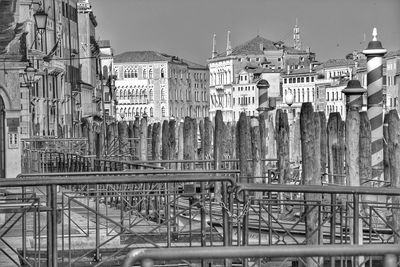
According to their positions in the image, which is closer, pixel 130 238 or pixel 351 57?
pixel 130 238

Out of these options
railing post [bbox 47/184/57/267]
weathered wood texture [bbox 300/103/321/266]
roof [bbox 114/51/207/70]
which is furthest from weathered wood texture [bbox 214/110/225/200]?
roof [bbox 114/51/207/70]

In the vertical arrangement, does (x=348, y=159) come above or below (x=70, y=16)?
below

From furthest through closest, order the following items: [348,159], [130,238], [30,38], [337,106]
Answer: [337,106], [30,38], [348,159], [130,238]

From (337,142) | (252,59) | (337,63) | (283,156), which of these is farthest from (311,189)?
(252,59)

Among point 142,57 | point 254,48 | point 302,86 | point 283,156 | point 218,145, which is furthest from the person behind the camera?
point 142,57

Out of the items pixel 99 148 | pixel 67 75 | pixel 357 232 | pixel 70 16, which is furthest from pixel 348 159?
pixel 70 16

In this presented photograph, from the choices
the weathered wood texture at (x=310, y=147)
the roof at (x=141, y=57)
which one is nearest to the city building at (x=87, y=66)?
the weathered wood texture at (x=310, y=147)

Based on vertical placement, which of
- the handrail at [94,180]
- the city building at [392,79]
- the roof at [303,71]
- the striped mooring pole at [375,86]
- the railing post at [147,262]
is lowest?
the railing post at [147,262]

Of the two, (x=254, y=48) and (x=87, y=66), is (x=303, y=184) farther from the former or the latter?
(x=254, y=48)

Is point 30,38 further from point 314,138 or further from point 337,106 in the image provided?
point 337,106

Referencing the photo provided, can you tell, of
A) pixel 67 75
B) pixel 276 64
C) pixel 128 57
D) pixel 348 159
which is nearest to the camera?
pixel 348 159

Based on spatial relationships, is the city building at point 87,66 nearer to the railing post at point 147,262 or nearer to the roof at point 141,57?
the railing post at point 147,262

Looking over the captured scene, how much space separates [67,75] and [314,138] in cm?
5407

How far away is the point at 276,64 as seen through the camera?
175m
